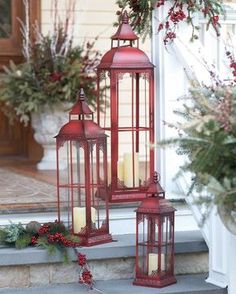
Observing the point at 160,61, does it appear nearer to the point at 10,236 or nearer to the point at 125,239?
the point at 125,239

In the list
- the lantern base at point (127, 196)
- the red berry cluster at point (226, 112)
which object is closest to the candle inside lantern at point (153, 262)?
the lantern base at point (127, 196)

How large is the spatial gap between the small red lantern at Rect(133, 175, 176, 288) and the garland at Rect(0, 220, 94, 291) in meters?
0.27

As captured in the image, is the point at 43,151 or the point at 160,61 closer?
the point at 160,61

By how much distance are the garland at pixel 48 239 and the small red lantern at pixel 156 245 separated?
0.88ft

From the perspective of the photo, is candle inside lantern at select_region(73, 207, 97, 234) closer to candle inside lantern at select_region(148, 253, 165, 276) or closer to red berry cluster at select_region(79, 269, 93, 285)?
red berry cluster at select_region(79, 269, 93, 285)

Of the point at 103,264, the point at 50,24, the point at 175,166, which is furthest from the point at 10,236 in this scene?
the point at 50,24

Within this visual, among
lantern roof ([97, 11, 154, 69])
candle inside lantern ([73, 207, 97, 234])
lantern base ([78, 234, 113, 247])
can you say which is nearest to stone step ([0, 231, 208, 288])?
lantern base ([78, 234, 113, 247])

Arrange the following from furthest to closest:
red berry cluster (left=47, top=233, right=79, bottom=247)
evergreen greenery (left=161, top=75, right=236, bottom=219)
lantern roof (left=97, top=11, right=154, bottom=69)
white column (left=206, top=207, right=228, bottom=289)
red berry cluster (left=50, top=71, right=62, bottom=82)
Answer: red berry cluster (left=50, top=71, right=62, bottom=82) → lantern roof (left=97, top=11, right=154, bottom=69) → red berry cluster (left=47, top=233, right=79, bottom=247) → white column (left=206, top=207, right=228, bottom=289) → evergreen greenery (left=161, top=75, right=236, bottom=219)

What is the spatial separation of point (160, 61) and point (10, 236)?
1.32 metres

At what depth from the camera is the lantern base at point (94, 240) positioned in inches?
163

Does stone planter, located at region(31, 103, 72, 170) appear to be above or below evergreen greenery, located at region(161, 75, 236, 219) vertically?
below

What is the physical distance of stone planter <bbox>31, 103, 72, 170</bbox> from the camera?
610cm

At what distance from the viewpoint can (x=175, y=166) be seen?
455 centimetres

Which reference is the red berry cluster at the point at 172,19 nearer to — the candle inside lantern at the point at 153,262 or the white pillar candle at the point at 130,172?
the white pillar candle at the point at 130,172
